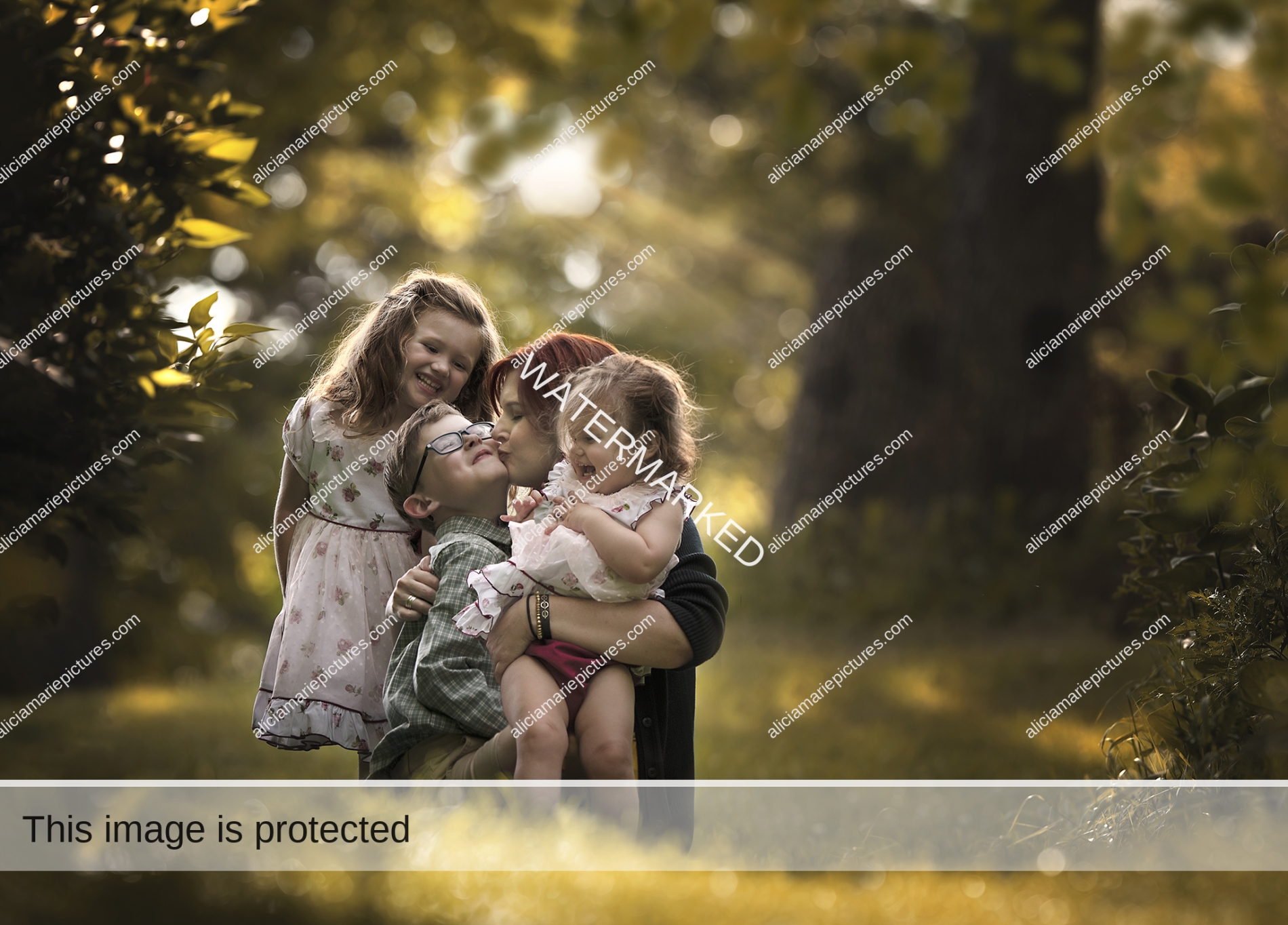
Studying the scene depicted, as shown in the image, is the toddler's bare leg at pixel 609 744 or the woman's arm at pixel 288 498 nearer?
the toddler's bare leg at pixel 609 744

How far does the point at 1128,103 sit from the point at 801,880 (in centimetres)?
193

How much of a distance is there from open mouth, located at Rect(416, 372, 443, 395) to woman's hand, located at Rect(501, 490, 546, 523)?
542 millimetres

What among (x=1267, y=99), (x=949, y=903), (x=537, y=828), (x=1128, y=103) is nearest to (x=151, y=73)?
(x=537, y=828)

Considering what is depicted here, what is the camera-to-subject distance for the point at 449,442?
2.60 m

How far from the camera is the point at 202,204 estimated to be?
3.63m

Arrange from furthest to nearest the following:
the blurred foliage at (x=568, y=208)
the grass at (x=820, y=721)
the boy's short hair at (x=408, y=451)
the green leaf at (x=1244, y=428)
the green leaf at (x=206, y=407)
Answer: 1. the grass at (x=820, y=721)
2. the green leaf at (x=206, y=407)
3. the green leaf at (x=1244, y=428)
4. the boy's short hair at (x=408, y=451)
5. the blurred foliage at (x=568, y=208)

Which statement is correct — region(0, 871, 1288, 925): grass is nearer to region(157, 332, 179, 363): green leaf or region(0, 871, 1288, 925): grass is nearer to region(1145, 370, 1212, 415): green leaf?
A: region(1145, 370, 1212, 415): green leaf

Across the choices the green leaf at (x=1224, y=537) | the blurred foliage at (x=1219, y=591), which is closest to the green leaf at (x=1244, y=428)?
the blurred foliage at (x=1219, y=591)

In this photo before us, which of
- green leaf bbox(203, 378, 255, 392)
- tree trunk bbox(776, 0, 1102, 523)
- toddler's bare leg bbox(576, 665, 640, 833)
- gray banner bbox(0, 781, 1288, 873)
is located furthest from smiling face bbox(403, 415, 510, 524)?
tree trunk bbox(776, 0, 1102, 523)

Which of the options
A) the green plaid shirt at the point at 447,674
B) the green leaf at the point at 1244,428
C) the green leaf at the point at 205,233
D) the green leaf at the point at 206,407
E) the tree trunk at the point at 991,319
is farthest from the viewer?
the tree trunk at the point at 991,319

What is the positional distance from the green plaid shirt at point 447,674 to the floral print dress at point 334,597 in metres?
0.30

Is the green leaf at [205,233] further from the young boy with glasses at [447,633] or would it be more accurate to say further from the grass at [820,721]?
the grass at [820,721]

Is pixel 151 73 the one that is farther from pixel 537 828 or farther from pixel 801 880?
pixel 801 880

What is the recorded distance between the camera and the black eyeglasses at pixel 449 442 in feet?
8.50
